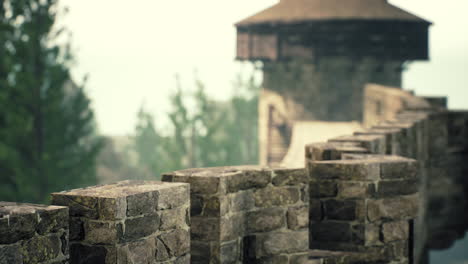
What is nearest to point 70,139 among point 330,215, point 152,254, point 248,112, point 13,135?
point 13,135

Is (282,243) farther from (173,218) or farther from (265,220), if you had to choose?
(173,218)

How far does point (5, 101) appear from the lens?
68.2 ft

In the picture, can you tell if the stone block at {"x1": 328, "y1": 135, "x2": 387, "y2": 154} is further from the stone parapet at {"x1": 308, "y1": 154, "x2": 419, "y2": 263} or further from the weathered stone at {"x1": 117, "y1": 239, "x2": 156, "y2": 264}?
the weathered stone at {"x1": 117, "y1": 239, "x2": 156, "y2": 264}

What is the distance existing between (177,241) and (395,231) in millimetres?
2441

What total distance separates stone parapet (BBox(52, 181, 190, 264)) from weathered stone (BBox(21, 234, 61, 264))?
34cm

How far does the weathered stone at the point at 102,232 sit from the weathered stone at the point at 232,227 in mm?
1190

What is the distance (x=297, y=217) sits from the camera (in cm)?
607

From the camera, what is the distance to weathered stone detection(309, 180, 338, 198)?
22.0 ft

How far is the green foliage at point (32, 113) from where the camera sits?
20.9 metres

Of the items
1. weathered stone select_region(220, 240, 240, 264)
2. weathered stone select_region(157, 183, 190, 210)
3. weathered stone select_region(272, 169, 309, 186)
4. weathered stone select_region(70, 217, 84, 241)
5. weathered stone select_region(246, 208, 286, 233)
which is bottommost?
weathered stone select_region(220, 240, 240, 264)

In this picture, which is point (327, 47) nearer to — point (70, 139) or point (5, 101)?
point (70, 139)

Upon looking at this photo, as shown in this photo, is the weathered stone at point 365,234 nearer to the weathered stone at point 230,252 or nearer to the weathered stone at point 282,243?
the weathered stone at point 282,243

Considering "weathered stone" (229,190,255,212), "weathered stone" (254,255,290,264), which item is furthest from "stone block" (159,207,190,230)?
"weathered stone" (254,255,290,264)

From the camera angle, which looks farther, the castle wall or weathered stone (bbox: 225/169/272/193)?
the castle wall
